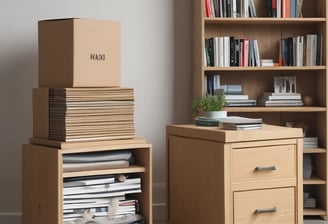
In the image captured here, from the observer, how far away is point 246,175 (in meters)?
2.81

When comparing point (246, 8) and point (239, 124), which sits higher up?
point (246, 8)

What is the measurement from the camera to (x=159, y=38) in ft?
12.0

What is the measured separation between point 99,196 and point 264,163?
793 mm

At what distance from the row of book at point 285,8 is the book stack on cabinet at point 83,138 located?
1043 millimetres

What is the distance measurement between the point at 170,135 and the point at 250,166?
59 centimetres

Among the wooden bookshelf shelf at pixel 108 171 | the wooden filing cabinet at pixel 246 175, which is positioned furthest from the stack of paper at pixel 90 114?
the wooden filing cabinet at pixel 246 175

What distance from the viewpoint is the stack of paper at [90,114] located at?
110 inches

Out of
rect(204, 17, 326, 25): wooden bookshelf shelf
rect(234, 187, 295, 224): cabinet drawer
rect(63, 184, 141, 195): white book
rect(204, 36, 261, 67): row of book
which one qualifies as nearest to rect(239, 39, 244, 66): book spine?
rect(204, 36, 261, 67): row of book

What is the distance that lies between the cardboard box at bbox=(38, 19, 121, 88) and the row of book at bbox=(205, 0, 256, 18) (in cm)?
73

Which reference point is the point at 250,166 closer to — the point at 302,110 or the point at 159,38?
the point at 302,110

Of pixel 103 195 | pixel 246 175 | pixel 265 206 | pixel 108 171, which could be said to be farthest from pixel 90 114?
pixel 265 206

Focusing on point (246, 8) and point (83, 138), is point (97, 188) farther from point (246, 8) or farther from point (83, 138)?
point (246, 8)

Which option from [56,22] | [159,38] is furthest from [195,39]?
[56,22]

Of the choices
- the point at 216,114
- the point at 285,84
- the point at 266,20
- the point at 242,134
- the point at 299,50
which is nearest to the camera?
the point at 242,134
